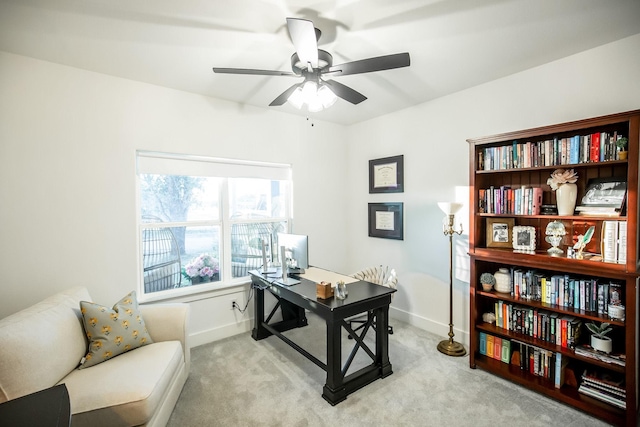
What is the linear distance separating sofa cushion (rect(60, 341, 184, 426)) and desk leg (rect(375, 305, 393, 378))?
1592 mm

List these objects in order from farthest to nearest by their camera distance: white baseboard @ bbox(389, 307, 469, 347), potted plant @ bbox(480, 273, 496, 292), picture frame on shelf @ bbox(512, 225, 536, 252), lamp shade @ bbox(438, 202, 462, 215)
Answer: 1. white baseboard @ bbox(389, 307, 469, 347)
2. lamp shade @ bbox(438, 202, 462, 215)
3. potted plant @ bbox(480, 273, 496, 292)
4. picture frame on shelf @ bbox(512, 225, 536, 252)

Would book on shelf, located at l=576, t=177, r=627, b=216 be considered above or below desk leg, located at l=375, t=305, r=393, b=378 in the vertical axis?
above

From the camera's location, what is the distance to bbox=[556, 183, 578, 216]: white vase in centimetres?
218

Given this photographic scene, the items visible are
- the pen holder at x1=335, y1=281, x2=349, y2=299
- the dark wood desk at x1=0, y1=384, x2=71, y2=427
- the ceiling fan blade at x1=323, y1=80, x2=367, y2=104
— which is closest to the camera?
the dark wood desk at x1=0, y1=384, x2=71, y2=427

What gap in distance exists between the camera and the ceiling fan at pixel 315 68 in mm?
1610

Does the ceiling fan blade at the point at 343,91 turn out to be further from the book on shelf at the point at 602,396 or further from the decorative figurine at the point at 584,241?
the book on shelf at the point at 602,396

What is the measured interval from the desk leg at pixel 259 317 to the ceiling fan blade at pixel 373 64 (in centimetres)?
235

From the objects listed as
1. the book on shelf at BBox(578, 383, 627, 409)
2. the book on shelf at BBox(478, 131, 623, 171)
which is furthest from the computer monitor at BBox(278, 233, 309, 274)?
the book on shelf at BBox(578, 383, 627, 409)

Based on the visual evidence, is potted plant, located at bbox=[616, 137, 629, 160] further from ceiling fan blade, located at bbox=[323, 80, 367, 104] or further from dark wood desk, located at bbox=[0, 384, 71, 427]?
dark wood desk, located at bbox=[0, 384, 71, 427]

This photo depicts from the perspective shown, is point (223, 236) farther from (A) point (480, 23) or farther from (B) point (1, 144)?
(A) point (480, 23)

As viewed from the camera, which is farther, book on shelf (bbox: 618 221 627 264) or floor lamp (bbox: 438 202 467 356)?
floor lamp (bbox: 438 202 467 356)

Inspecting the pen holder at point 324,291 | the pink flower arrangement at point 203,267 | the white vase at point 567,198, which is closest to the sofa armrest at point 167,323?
the pink flower arrangement at point 203,267

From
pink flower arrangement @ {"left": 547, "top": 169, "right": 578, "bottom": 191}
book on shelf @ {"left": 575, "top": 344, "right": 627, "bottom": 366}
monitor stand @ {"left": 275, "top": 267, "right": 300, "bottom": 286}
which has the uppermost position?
pink flower arrangement @ {"left": 547, "top": 169, "right": 578, "bottom": 191}

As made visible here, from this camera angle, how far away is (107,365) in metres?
1.88
